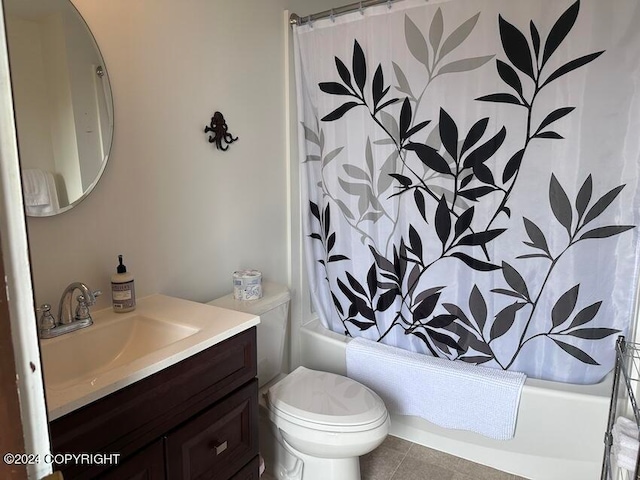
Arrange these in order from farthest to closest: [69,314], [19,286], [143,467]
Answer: [69,314], [143,467], [19,286]

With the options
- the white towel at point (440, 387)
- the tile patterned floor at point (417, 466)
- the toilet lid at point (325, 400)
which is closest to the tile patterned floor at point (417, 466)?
the tile patterned floor at point (417, 466)

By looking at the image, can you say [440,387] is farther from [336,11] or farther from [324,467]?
[336,11]

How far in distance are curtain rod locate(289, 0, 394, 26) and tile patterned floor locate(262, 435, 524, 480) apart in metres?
2.06

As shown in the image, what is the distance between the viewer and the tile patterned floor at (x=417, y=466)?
6.73 ft

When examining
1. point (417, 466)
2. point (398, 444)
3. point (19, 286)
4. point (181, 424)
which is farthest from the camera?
point (398, 444)

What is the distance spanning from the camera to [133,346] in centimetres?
152

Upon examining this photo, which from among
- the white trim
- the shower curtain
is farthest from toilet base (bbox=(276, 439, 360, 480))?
the white trim

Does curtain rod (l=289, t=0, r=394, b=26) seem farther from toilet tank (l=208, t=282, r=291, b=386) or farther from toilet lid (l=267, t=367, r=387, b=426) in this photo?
toilet lid (l=267, t=367, r=387, b=426)

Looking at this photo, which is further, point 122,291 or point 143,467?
point 122,291

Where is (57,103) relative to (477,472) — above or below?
above

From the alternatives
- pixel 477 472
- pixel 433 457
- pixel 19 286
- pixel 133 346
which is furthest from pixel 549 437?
pixel 19 286

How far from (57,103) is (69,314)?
2.14 ft

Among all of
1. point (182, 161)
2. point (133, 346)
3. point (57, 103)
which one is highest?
point (57, 103)

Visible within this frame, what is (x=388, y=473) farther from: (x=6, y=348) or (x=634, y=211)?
(x=6, y=348)
